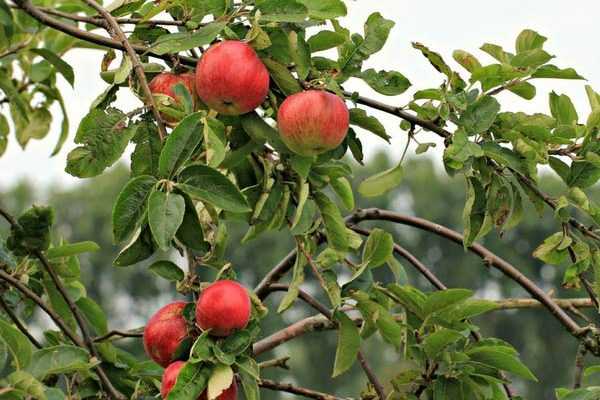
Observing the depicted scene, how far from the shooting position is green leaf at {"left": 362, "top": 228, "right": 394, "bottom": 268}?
1.79 metres

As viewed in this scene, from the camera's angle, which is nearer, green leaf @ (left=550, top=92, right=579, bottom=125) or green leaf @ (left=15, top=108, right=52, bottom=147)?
green leaf @ (left=550, top=92, right=579, bottom=125)

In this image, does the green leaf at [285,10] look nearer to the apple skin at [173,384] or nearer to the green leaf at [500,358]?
the apple skin at [173,384]

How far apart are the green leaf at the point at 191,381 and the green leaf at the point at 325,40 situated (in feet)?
1.48

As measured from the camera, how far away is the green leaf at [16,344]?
4.76 ft

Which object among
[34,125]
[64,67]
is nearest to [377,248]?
[64,67]

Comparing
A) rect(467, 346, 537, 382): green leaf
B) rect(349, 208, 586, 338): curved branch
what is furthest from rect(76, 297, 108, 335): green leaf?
rect(467, 346, 537, 382): green leaf

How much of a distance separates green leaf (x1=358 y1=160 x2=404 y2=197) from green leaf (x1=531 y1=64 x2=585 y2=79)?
0.24 m

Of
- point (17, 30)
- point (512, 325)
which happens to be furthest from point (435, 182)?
point (17, 30)

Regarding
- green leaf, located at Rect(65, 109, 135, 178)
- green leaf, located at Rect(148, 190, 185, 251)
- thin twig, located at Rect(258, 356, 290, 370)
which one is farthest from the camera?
thin twig, located at Rect(258, 356, 290, 370)

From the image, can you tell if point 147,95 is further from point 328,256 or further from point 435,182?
point 435,182

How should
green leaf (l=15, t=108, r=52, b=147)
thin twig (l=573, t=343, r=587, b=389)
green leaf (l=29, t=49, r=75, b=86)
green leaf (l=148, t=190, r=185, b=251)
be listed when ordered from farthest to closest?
green leaf (l=15, t=108, r=52, b=147)
green leaf (l=29, t=49, r=75, b=86)
thin twig (l=573, t=343, r=587, b=389)
green leaf (l=148, t=190, r=185, b=251)

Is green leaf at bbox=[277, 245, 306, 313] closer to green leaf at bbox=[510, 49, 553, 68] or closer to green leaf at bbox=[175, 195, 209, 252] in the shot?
green leaf at bbox=[175, 195, 209, 252]

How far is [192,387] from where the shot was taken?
1385mm

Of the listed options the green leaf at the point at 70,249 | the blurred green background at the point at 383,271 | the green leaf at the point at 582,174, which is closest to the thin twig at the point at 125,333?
the green leaf at the point at 70,249
